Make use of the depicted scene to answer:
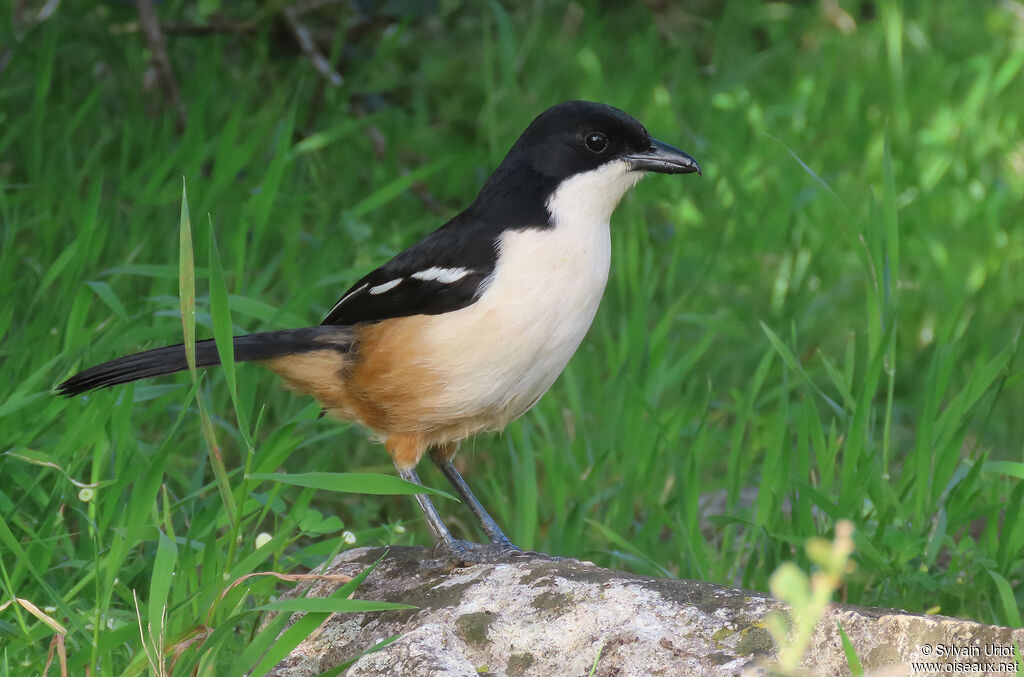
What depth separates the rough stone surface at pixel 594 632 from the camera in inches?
98.3

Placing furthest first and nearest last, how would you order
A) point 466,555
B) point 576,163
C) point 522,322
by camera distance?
point 576,163 → point 522,322 → point 466,555

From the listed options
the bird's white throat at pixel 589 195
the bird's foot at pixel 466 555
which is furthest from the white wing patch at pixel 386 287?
the bird's foot at pixel 466 555

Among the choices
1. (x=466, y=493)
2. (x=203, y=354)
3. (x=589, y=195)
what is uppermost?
(x=589, y=195)

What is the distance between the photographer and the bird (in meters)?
3.49

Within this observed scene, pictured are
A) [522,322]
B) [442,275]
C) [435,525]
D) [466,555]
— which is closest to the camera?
[466,555]

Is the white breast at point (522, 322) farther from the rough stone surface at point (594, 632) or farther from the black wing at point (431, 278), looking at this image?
the rough stone surface at point (594, 632)

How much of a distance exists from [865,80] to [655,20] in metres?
3.11

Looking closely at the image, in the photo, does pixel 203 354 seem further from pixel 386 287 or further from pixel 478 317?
pixel 478 317

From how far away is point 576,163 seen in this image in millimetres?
3797

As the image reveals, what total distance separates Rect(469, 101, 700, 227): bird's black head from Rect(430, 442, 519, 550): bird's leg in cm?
79

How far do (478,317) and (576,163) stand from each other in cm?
62

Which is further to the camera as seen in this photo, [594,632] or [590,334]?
[590,334]

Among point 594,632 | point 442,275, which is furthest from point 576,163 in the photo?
point 594,632

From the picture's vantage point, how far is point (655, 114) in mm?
7316
